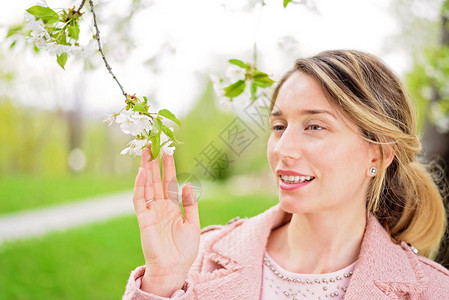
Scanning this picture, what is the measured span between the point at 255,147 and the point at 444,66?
53.3 feet

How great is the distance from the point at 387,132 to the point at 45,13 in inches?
47.3

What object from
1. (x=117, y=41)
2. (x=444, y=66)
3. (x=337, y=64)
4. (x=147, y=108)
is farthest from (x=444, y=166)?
(x=147, y=108)

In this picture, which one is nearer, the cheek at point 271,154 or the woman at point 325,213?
the woman at point 325,213

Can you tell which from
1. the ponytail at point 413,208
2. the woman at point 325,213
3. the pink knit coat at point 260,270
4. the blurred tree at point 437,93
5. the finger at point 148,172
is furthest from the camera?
the blurred tree at point 437,93

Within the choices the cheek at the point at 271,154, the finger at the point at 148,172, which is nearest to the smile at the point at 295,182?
the cheek at the point at 271,154

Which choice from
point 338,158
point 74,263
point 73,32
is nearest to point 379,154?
point 338,158

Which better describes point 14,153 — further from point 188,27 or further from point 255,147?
point 188,27

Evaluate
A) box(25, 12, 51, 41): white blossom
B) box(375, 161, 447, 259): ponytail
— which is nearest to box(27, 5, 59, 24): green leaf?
box(25, 12, 51, 41): white blossom

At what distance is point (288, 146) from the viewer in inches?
62.5

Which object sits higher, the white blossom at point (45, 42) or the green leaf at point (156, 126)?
the white blossom at point (45, 42)

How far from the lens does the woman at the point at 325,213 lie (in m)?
1.50

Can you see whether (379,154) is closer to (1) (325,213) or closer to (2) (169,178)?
(1) (325,213)

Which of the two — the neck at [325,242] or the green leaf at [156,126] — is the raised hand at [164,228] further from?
the neck at [325,242]

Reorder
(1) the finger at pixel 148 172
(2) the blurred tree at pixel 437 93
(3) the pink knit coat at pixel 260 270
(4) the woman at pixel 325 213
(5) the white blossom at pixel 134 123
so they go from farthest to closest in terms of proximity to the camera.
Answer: (2) the blurred tree at pixel 437 93 → (3) the pink knit coat at pixel 260 270 → (4) the woman at pixel 325 213 → (1) the finger at pixel 148 172 → (5) the white blossom at pixel 134 123
